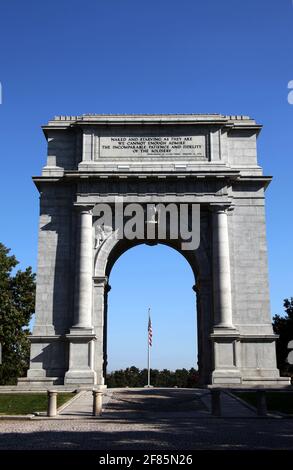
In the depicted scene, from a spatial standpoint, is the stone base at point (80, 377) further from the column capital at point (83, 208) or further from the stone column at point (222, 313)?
the column capital at point (83, 208)

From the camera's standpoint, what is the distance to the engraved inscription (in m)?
41.8

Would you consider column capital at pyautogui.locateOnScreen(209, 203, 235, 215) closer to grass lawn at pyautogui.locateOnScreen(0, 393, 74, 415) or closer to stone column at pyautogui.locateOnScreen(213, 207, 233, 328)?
stone column at pyautogui.locateOnScreen(213, 207, 233, 328)

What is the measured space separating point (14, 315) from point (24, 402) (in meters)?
30.9

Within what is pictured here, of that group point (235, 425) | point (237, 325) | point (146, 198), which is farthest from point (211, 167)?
point (235, 425)

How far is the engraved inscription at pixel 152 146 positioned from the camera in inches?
1645

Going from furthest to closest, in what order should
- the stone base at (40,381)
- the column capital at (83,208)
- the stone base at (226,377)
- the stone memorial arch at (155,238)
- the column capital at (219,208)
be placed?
the column capital at (83,208), the column capital at (219,208), the stone memorial arch at (155,238), the stone base at (40,381), the stone base at (226,377)

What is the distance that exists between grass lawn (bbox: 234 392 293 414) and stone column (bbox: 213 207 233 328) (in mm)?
7133

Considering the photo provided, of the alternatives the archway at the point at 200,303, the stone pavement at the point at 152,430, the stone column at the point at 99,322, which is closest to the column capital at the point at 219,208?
the archway at the point at 200,303

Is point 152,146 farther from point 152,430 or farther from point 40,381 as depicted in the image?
point 152,430

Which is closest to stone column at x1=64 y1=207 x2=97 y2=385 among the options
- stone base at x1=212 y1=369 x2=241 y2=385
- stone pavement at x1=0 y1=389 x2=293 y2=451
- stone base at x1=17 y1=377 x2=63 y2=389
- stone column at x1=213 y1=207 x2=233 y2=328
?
stone base at x1=17 y1=377 x2=63 y2=389

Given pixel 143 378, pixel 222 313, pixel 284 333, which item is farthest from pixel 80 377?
pixel 143 378

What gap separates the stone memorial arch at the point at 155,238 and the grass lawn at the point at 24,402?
640cm
